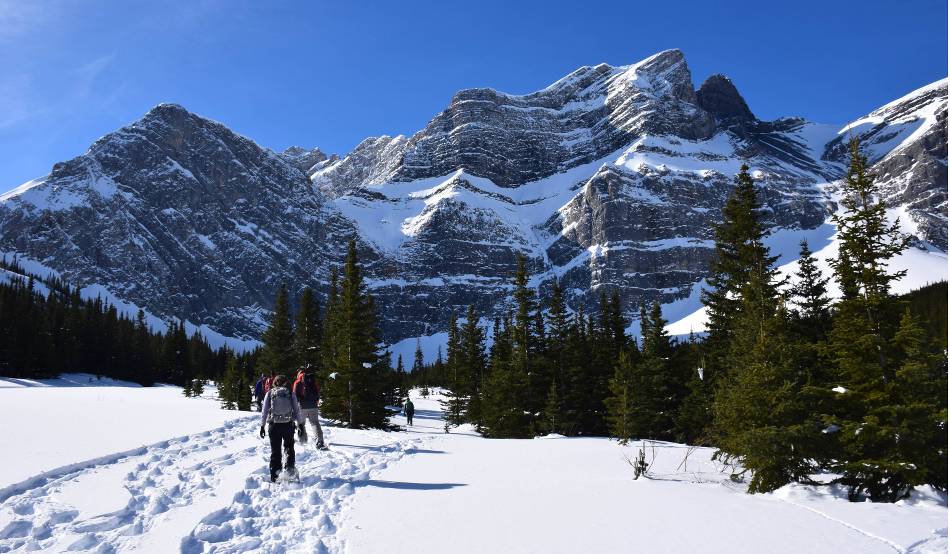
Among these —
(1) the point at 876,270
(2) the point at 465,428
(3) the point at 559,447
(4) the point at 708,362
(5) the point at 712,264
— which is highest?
(5) the point at 712,264

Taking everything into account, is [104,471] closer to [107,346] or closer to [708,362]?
[708,362]

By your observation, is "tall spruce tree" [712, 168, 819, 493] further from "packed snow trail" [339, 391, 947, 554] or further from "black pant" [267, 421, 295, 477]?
"black pant" [267, 421, 295, 477]

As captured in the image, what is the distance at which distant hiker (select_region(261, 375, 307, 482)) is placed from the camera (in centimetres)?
952

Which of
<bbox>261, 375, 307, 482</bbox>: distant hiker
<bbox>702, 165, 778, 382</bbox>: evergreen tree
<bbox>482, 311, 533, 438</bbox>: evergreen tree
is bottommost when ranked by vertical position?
<bbox>482, 311, 533, 438</bbox>: evergreen tree

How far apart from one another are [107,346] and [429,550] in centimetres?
9106

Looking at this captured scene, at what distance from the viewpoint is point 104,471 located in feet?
30.9

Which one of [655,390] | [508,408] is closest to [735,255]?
[655,390]

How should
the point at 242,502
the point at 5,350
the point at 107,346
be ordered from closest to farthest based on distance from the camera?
the point at 242,502 → the point at 5,350 → the point at 107,346

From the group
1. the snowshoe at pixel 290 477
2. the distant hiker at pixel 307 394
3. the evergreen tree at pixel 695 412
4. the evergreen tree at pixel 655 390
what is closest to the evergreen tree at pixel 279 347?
the evergreen tree at pixel 655 390

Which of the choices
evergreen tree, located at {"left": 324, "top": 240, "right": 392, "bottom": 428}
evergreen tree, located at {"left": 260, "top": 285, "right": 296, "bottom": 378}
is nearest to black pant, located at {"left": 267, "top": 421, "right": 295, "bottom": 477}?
evergreen tree, located at {"left": 324, "top": 240, "right": 392, "bottom": 428}

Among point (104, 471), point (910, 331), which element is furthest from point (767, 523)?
point (104, 471)

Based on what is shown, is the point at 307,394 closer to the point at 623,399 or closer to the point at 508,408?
the point at 623,399

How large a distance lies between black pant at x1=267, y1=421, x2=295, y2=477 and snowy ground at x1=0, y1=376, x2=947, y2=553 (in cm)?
46

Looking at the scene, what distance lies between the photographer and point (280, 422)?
10133mm
